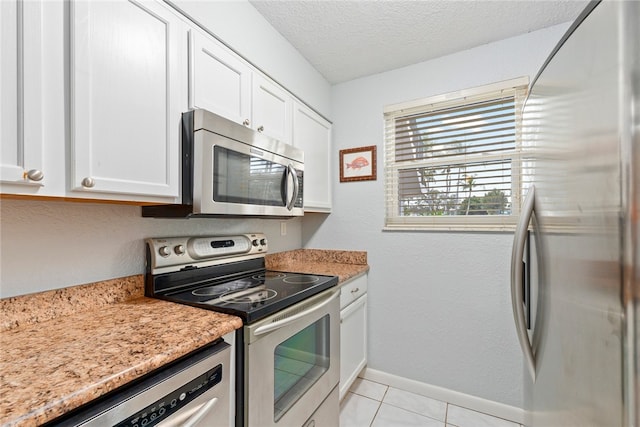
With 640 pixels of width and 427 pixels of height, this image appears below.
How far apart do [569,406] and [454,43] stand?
6.74 ft

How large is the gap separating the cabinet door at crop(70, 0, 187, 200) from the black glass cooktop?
18.5 inches

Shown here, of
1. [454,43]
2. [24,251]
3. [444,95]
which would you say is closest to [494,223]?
[444,95]

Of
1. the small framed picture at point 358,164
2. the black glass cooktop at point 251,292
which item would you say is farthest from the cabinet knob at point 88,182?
the small framed picture at point 358,164

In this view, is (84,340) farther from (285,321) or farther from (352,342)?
(352,342)

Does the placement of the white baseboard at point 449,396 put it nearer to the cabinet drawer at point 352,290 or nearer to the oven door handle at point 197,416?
the cabinet drawer at point 352,290

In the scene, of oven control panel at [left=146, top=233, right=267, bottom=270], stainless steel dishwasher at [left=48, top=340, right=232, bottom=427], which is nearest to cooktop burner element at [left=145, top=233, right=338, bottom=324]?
oven control panel at [left=146, top=233, right=267, bottom=270]

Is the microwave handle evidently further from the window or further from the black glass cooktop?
the window

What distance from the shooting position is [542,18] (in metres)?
1.67

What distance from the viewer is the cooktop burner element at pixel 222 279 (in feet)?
3.77

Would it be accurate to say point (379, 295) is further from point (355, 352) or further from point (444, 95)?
point (444, 95)

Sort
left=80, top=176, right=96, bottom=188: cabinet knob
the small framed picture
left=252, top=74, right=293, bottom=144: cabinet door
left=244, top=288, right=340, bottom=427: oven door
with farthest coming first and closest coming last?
the small framed picture < left=252, top=74, right=293, bottom=144: cabinet door < left=244, top=288, right=340, bottom=427: oven door < left=80, top=176, right=96, bottom=188: cabinet knob

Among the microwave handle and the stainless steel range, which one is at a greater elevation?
the microwave handle

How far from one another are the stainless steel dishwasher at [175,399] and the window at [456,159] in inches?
64.8

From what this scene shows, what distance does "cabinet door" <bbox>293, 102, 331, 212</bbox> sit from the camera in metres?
1.98
